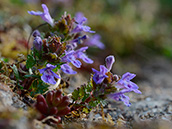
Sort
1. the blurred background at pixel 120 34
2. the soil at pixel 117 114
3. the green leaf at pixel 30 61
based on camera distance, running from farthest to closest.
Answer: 1. the blurred background at pixel 120 34
2. the green leaf at pixel 30 61
3. the soil at pixel 117 114

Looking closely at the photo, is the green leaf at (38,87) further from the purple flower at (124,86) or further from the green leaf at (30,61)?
the purple flower at (124,86)

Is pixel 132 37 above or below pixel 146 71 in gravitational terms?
above

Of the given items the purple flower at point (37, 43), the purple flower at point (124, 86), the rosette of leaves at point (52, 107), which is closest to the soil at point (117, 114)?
the rosette of leaves at point (52, 107)

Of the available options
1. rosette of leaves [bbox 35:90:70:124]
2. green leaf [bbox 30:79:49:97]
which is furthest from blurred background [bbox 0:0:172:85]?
rosette of leaves [bbox 35:90:70:124]

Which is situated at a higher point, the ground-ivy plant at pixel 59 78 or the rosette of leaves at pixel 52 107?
the ground-ivy plant at pixel 59 78

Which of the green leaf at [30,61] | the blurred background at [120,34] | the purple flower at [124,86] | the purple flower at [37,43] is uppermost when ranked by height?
the blurred background at [120,34]

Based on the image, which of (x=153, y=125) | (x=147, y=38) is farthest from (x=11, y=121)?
(x=147, y=38)

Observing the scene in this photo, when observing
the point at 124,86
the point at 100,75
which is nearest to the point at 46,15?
the point at 100,75

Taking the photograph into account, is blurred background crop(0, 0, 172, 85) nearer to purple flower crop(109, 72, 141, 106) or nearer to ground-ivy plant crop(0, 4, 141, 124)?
ground-ivy plant crop(0, 4, 141, 124)

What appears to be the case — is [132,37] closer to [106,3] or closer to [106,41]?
[106,41]
